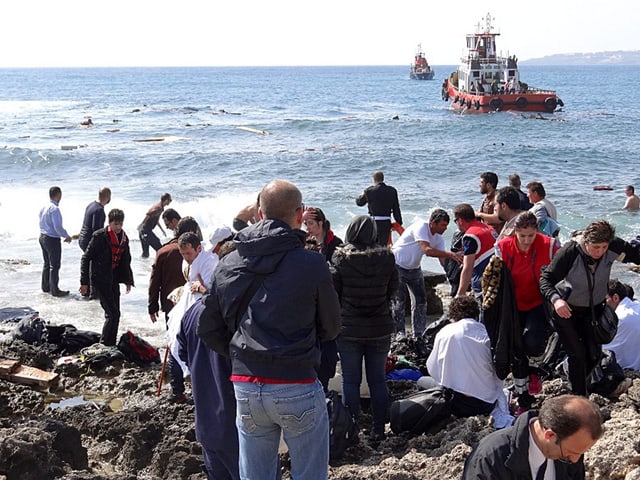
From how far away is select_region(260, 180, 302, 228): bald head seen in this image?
3404mm

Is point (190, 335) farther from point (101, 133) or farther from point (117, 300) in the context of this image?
point (101, 133)

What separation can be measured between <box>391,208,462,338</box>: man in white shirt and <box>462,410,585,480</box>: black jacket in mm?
4264

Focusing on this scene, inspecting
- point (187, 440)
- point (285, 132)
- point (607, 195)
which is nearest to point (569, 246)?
point (187, 440)

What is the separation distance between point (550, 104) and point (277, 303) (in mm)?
49706

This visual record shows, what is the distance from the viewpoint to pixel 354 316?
5.50m

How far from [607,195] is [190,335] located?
19660 mm

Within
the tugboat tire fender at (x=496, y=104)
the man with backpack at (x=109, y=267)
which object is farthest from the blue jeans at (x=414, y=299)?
the tugboat tire fender at (x=496, y=104)

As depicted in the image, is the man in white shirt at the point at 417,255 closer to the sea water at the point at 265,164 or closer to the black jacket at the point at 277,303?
the sea water at the point at 265,164

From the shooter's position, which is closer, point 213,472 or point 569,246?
point 213,472

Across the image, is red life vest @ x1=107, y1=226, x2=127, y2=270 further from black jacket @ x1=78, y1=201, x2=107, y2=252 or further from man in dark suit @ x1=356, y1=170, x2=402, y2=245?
man in dark suit @ x1=356, y1=170, x2=402, y2=245

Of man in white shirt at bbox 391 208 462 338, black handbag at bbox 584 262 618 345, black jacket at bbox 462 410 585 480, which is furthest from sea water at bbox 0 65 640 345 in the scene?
black jacket at bbox 462 410 585 480

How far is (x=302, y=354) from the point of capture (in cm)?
340

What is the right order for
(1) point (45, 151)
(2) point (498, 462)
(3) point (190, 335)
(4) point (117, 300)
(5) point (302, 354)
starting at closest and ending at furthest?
(2) point (498, 462) → (5) point (302, 354) → (3) point (190, 335) → (4) point (117, 300) → (1) point (45, 151)

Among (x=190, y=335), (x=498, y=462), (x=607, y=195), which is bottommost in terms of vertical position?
(x=607, y=195)
